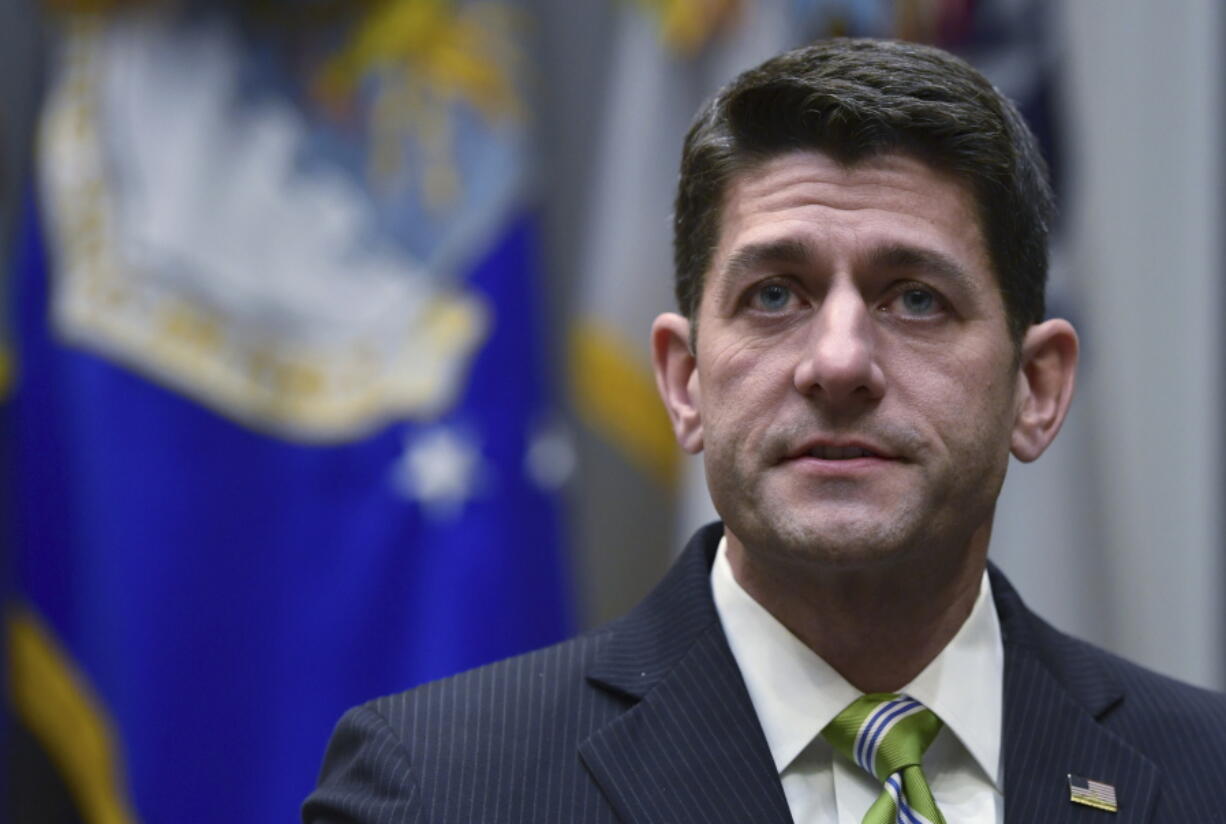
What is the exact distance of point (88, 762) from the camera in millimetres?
4016

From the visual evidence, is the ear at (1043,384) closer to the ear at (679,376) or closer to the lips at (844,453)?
the lips at (844,453)

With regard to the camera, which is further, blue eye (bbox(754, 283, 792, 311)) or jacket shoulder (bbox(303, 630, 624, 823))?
blue eye (bbox(754, 283, 792, 311))

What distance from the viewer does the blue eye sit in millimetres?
2158

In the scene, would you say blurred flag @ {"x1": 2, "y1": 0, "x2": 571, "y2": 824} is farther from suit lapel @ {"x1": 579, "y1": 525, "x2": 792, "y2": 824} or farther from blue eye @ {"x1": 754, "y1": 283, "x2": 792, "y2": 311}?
blue eye @ {"x1": 754, "y1": 283, "x2": 792, "y2": 311}

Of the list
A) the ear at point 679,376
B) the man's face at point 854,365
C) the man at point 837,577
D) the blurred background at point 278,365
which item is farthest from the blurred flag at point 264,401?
the man's face at point 854,365

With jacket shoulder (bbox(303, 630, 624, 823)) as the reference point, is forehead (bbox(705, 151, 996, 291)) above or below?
above

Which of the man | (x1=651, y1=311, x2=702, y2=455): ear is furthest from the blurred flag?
the man

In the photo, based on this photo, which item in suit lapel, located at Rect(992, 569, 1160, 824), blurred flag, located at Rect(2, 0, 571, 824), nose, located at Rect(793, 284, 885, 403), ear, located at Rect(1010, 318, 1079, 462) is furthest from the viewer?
blurred flag, located at Rect(2, 0, 571, 824)

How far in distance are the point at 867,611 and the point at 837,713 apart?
6.3 inches

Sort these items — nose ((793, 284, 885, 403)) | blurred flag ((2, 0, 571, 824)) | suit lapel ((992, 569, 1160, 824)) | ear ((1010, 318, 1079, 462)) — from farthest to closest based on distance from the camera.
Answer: blurred flag ((2, 0, 571, 824)) → ear ((1010, 318, 1079, 462)) → suit lapel ((992, 569, 1160, 824)) → nose ((793, 284, 885, 403))

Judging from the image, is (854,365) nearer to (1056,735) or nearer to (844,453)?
(844,453)

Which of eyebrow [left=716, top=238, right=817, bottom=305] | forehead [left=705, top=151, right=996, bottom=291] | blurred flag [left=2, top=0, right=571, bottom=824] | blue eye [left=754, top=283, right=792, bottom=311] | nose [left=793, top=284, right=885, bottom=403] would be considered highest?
forehead [left=705, top=151, right=996, bottom=291]

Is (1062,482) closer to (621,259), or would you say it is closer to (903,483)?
(621,259)

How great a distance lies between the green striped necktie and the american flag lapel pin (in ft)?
0.67
